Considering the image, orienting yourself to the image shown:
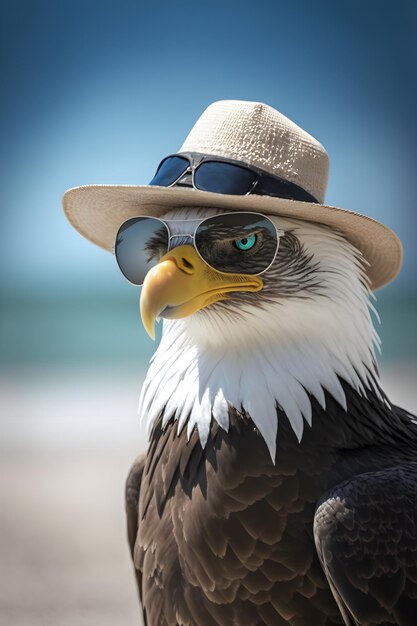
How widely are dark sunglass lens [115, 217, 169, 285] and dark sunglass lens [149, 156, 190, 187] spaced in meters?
Result: 0.09

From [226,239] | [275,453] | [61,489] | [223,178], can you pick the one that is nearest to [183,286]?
[226,239]

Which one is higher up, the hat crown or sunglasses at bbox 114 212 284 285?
the hat crown

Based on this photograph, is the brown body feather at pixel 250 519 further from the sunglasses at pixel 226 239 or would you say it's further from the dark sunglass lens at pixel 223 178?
the dark sunglass lens at pixel 223 178

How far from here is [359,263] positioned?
1.85 meters

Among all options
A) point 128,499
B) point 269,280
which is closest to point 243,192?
point 269,280

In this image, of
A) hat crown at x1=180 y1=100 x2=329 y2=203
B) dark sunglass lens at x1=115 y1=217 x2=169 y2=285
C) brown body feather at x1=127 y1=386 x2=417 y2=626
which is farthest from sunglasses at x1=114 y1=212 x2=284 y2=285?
→ brown body feather at x1=127 y1=386 x2=417 y2=626

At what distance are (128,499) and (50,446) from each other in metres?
4.06

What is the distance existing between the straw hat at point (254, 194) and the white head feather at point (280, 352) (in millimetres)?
57

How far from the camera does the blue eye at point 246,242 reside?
1664 mm

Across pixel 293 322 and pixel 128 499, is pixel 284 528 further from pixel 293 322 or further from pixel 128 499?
pixel 128 499

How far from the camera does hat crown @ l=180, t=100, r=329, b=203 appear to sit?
174cm

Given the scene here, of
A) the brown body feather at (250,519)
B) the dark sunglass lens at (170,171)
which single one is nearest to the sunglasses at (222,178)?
the dark sunglass lens at (170,171)

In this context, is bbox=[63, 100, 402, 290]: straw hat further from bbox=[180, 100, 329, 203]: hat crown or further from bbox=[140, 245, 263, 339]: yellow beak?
bbox=[140, 245, 263, 339]: yellow beak

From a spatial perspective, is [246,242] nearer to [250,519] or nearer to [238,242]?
[238,242]
